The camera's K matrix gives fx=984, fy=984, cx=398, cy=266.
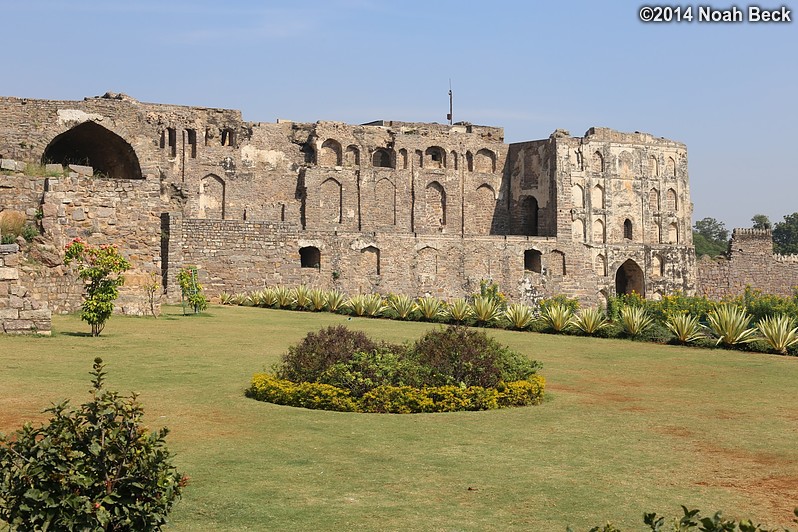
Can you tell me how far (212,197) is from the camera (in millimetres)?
42438

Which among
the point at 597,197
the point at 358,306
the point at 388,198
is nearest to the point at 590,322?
the point at 358,306

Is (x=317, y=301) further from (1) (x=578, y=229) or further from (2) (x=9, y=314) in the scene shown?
(1) (x=578, y=229)

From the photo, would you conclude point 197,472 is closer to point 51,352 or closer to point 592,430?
point 592,430

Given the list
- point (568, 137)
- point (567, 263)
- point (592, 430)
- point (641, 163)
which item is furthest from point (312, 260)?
point (592, 430)

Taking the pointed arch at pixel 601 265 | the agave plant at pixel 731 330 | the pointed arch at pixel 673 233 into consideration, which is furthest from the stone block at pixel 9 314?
the pointed arch at pixel 673 233

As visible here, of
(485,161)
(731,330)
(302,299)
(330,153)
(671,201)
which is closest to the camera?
(731,330)

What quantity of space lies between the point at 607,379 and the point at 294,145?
3317 centimetres

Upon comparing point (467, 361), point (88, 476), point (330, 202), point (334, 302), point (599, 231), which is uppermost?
point (330, 202)

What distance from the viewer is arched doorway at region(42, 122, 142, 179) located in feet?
86.7

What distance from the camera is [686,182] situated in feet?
167

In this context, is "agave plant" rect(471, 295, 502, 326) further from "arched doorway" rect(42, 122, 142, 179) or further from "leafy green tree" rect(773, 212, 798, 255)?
"leafy green tree" rect(773, 212, 798, 255)

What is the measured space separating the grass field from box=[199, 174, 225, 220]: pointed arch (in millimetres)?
27909

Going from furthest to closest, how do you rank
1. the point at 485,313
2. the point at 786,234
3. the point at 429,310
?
the point at 786,234, the point at 429,310, the point at 485,313

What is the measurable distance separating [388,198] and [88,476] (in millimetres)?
42529
